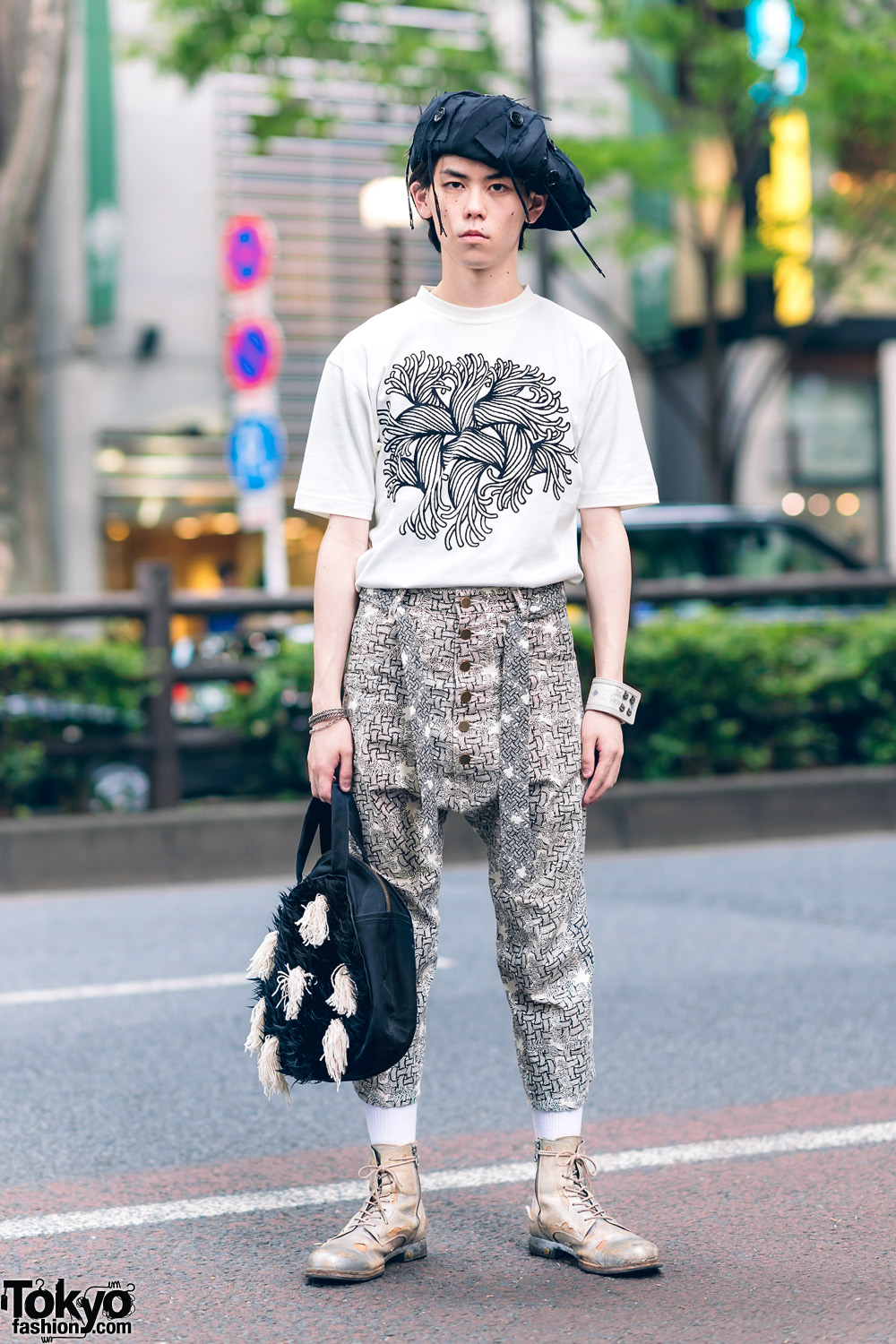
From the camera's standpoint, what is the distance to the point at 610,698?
291 centimetres

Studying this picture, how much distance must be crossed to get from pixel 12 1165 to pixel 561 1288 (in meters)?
1.39

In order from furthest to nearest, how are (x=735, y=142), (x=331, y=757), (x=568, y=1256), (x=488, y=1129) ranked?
(x=735, y=142) → (x=488, y=1129) → (x=568, y=1256) → (x=331, y=757)

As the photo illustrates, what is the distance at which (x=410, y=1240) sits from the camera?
9.61 ft

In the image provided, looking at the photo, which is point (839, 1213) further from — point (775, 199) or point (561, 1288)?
point (775, 199)

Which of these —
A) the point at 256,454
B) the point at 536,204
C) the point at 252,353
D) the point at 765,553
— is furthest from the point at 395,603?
the point at 252,353

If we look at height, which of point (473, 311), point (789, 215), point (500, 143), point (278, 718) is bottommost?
point (278, 718)

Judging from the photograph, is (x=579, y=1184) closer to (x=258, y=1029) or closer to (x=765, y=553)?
(x=258, y=1029)

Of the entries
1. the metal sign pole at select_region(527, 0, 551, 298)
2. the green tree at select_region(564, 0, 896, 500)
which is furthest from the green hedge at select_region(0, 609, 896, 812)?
the green tree at select_region(564, 0, 896, 500)

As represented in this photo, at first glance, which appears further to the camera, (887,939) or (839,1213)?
(887,939)

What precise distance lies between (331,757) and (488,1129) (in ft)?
4.51

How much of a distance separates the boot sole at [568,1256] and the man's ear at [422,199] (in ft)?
6.20

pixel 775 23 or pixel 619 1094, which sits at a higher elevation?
pixel 775 23

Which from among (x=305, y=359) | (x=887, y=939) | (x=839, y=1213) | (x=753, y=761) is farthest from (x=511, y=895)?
(x=305, y=359)

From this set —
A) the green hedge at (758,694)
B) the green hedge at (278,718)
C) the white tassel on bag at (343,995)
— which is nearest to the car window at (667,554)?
the green hedge at (758,694)
